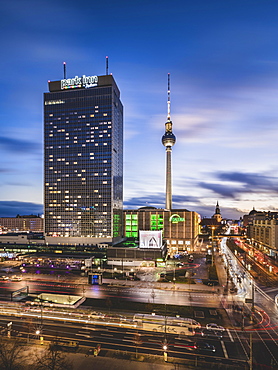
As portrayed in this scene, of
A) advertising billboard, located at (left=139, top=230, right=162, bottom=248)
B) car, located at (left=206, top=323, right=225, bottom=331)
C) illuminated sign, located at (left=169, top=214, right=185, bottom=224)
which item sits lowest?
car, located at (left=206, top=323, right=225, bottom=331)

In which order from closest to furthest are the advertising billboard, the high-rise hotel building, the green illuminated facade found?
the advertising billboard < the high-rise hotel building < the green illuminated facade

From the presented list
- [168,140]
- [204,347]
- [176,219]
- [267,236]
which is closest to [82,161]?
[176,219]

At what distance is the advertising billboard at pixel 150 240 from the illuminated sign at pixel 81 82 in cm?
10292

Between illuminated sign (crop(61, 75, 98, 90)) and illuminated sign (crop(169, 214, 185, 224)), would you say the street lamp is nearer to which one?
illuminated sign (crop(169, 214, 185, 224))

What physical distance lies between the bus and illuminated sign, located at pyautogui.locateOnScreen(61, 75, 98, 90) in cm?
14362

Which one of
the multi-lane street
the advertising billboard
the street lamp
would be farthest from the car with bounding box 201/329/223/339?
the advertising billboard

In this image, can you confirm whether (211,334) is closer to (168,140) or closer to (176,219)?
(176,219)

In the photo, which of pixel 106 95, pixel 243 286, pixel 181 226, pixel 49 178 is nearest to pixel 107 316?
pixel 243 286

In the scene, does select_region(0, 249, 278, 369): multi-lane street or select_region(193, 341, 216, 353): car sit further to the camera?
select_region(193, 341, 216, 353): car

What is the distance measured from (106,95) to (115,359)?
5661 inches

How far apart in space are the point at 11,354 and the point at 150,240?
83.0 m

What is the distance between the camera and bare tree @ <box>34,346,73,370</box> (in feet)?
121

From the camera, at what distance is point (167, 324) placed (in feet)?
A: 167

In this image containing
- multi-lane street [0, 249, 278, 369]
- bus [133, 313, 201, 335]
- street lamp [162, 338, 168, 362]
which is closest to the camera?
street lamp [162, 338, 168, 362]
